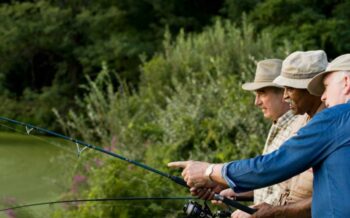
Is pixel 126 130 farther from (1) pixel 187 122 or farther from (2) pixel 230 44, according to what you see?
(2) pixel 230 44

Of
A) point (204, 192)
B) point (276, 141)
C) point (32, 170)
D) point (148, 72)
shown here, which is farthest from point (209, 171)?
point (148, 72)

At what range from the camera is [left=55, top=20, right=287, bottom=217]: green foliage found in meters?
5.80

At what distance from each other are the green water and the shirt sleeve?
150 cm

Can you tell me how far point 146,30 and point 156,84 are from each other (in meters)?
9.47

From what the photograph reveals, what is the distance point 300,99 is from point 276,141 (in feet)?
1.71

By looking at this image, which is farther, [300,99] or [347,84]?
[300,99]

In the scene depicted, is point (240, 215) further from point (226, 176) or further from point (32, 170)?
point (32, 170)

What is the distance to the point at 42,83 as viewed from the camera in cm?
2080

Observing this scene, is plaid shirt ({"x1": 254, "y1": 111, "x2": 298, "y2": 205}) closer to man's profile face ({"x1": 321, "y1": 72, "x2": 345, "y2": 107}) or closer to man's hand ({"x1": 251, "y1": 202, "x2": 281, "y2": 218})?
man's hand ({"x1": 251, "y1": 202, "x2": 281, "y2": 218})

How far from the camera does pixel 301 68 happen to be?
2.99m

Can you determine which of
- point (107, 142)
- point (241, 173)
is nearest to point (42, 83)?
point (107, 142)

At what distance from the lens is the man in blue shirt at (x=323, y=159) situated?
2146 millimetres

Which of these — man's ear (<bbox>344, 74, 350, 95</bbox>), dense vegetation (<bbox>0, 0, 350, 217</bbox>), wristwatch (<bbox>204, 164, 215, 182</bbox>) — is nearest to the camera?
man's ear (<bbox>344, 74, 350, 95</bbox>)

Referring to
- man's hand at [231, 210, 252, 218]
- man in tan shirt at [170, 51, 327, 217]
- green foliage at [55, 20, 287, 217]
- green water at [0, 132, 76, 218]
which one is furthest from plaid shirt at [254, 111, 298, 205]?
green foliage at [55, 20, 287, 217]
